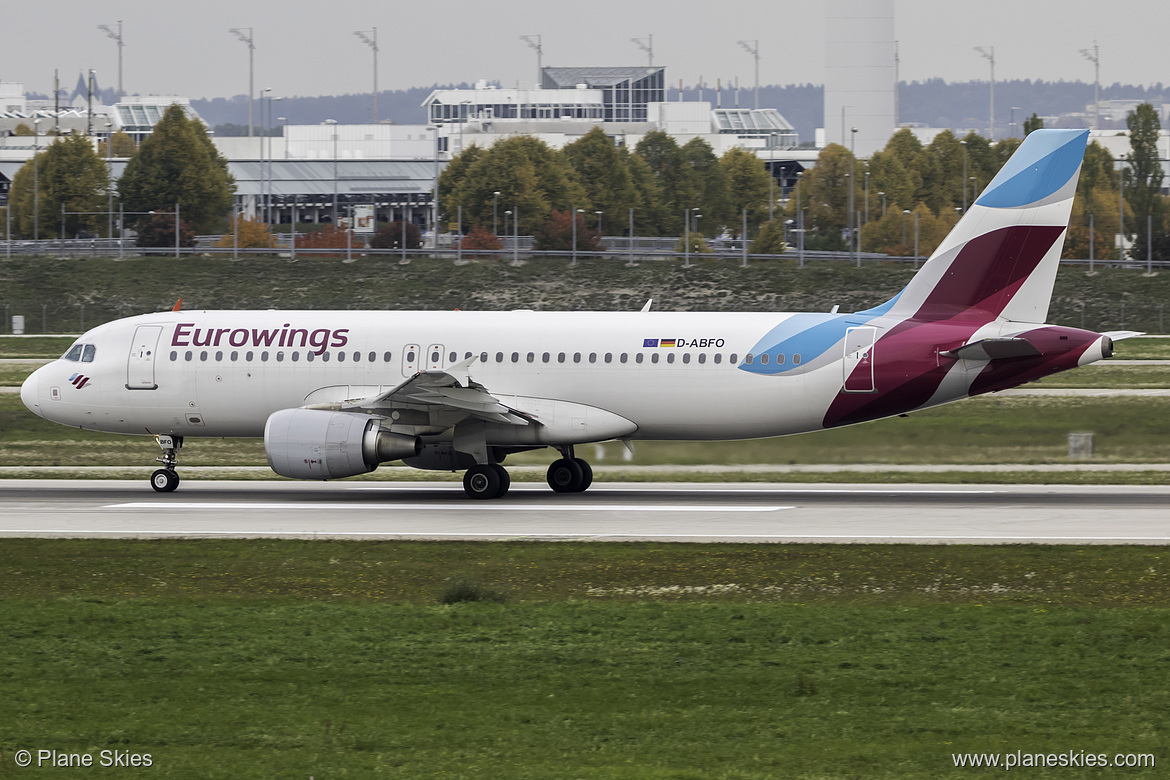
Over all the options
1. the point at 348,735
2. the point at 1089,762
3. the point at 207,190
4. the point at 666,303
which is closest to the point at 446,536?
the point at 348,735

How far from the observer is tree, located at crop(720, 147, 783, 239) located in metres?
129

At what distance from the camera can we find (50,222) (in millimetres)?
105500

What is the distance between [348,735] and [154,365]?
836 inches

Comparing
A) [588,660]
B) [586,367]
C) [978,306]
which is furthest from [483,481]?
[588,660]

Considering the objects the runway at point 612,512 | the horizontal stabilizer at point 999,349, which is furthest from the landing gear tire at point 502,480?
the horizontal stabilizer at point 999,349

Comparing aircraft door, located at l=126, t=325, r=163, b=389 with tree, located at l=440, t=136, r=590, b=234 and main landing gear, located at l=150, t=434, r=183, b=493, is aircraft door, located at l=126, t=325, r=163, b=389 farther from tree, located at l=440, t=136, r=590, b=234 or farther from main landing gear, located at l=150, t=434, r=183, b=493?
tree, located at l=440, t=136, r=590, b=234

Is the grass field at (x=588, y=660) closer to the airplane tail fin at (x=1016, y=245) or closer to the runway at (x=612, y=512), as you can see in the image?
the runway at (x=612, y=512)

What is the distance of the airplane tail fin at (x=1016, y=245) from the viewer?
2862cm

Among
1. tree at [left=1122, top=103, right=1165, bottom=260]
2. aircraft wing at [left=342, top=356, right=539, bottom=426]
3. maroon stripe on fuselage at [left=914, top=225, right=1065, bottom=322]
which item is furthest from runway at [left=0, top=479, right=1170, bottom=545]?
tree at [left=1122, top=103, right=1165, bottom=260]

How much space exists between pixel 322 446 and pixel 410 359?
10.6ft

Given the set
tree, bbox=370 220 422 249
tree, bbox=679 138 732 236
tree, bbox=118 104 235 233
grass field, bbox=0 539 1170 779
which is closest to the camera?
grass field, bbox=0 539 1170 779

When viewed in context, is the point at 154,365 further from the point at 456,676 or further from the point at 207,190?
the point at 207,190

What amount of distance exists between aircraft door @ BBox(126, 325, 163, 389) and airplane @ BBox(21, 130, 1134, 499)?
0.16ft

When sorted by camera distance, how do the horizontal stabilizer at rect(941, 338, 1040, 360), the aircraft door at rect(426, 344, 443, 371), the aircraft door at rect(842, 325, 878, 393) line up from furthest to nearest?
the aircraft door at rect(426, 344, 443, 371) → the aircraft door at rect(842, 325, 878, 393) → the horizontal stabilizer at rect(941, 338, 1040, 360)
